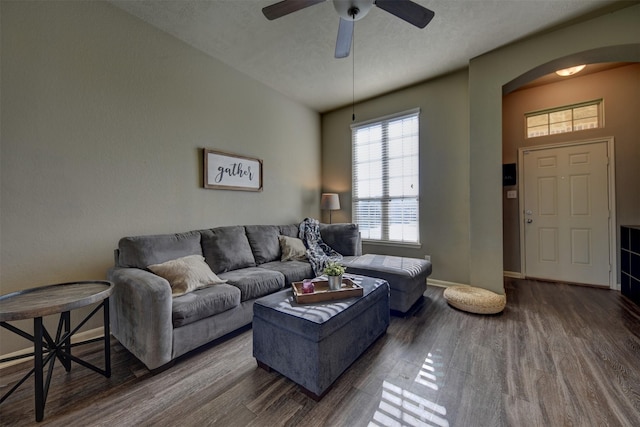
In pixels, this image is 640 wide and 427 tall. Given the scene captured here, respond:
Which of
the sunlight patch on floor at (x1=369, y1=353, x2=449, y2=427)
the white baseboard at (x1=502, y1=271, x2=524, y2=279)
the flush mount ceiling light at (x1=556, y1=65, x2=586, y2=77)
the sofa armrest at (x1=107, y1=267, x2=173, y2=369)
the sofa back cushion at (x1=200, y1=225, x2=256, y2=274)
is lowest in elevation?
the sunlight patch on floor at (x1=369, y1=353, x2=449, y2=427)

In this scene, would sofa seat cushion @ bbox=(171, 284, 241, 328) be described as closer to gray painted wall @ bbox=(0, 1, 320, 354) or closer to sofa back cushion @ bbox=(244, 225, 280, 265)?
sofa back cushion @ bbox=(244, 225, 280, 265)

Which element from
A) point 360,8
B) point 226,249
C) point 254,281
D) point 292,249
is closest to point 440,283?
point 292,249

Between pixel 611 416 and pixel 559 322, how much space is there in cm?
129

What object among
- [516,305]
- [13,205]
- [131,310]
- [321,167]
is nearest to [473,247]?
[516,305]

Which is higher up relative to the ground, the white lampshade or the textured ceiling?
the textured ceiling

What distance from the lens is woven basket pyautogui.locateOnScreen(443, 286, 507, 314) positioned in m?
2.50

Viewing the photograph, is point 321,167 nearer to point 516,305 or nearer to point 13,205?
point 516,305

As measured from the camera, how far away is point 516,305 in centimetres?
277

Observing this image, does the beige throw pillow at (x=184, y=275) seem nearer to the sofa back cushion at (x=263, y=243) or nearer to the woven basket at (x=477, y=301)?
the sofa back cushion at (x=263, y=243)

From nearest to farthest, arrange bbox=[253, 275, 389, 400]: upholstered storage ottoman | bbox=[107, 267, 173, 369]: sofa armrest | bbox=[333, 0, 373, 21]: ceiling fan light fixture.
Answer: bbox=[253, 275, 389, 400]: upholstered storage ottoman → bbox=[107, 267, 173, 369]: sofa armrest → bbox=[333, 0, 373, 21]: ceiling fan light fixture

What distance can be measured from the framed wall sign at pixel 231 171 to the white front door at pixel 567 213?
4.09 metres

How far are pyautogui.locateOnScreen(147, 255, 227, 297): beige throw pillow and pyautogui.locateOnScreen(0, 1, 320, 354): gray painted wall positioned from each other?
2.12 feet

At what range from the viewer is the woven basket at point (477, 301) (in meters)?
2.50

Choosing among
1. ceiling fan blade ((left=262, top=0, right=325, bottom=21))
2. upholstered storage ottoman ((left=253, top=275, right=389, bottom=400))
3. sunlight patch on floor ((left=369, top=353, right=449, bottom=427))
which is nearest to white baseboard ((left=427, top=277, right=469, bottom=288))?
upholstered storage ottoman ((left=253, top=275, right=389, bottom=400))
